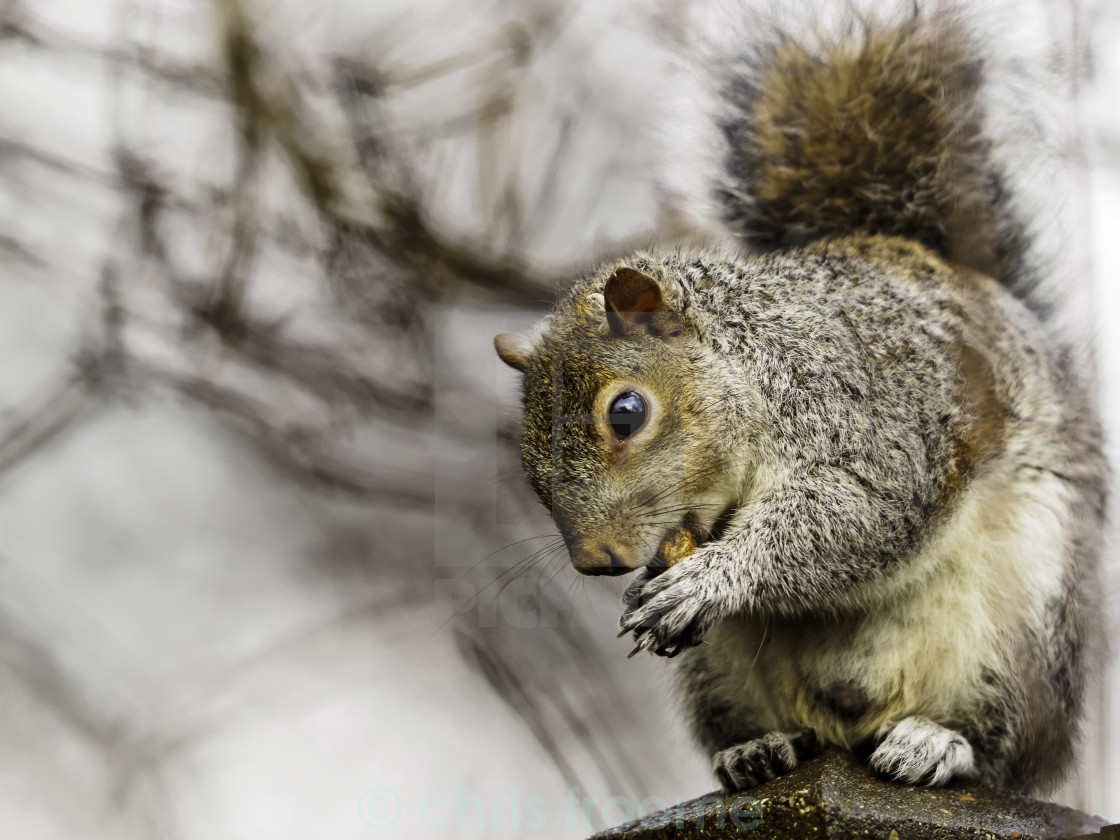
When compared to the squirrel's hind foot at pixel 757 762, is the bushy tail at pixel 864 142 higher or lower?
higher

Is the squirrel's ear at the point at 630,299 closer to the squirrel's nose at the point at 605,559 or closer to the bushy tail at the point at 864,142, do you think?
the squirrel's nose at the point at 605,559

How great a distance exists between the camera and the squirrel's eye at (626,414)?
0.90 m

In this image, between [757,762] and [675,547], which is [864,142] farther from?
[757,762]

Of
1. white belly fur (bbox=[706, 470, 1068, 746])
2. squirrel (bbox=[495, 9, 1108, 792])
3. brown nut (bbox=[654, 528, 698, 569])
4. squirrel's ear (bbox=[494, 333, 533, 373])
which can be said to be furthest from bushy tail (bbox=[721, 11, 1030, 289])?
brown nut (bbox=[654, 528, 698, 569])

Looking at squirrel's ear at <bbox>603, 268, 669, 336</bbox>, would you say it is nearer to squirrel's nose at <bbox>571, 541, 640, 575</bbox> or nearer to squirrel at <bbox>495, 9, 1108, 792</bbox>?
squirrel at <bbox>495, 9, 1108, 792</bbox>

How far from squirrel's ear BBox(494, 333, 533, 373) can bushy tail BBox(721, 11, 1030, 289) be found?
52 centimetres

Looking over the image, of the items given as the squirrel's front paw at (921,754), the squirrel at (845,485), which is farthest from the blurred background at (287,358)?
the squirrel's front paw at (921,754)

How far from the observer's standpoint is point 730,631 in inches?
44.9

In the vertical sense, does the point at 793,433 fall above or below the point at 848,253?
below

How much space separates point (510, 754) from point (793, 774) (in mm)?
448

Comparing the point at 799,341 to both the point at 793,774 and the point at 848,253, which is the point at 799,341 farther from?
the point at 793,774

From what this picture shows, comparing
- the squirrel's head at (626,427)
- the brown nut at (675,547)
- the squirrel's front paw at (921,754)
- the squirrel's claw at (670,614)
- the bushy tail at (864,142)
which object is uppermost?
the bushy tail at (864,142)

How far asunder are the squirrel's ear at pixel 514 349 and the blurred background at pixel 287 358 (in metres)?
0.17

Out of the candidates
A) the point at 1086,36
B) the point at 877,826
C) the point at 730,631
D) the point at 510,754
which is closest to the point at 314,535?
the point at 510,754
